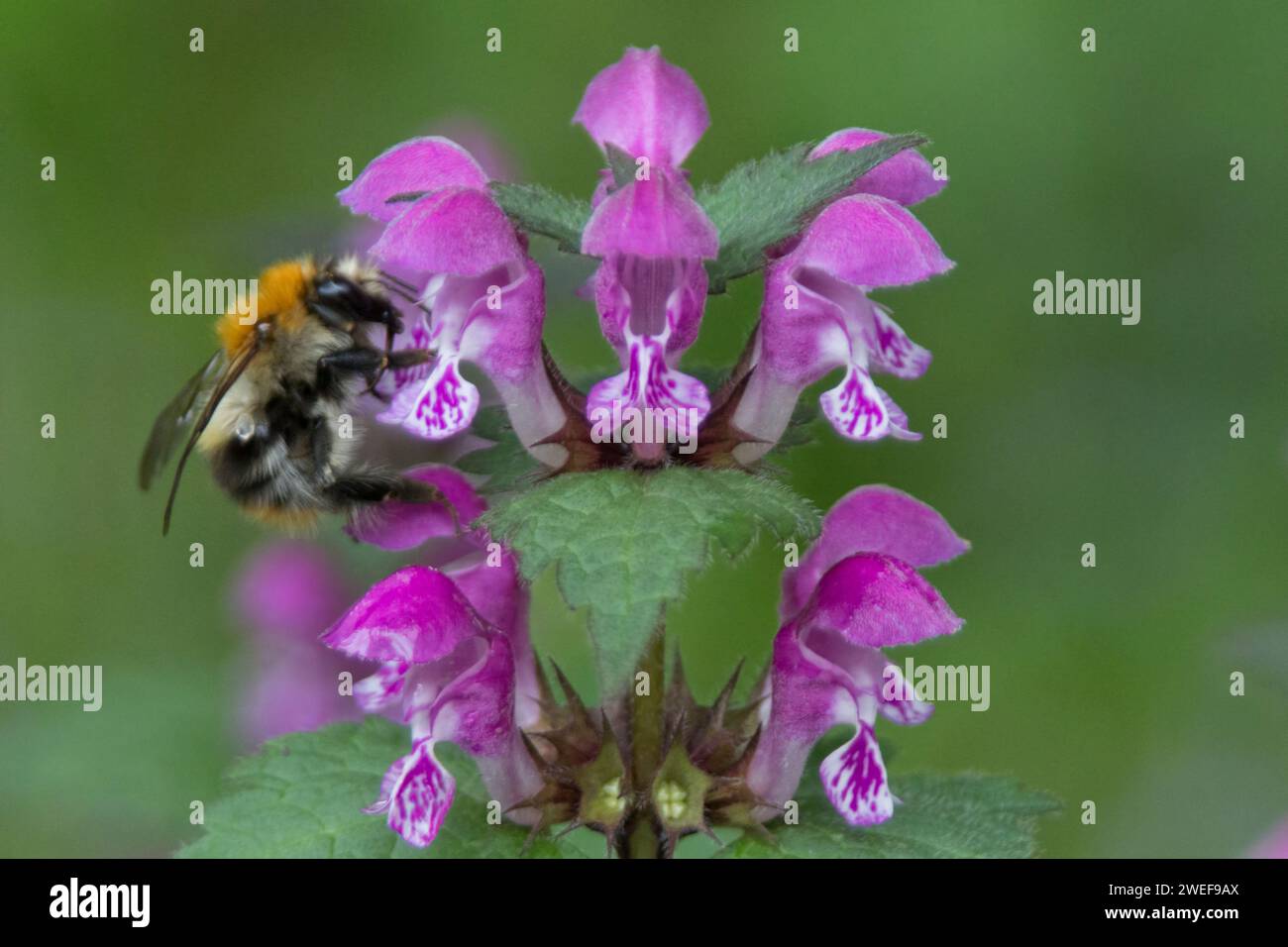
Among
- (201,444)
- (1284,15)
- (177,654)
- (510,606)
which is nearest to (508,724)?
(510,606)

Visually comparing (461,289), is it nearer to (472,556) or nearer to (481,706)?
(472,556)

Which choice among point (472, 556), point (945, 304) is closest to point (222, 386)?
point (472, 556)

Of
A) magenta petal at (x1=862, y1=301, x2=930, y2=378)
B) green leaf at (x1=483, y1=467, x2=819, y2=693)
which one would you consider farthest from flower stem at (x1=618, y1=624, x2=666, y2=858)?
magenta petal at (x1=862, y1=301, x2=930, y2=378)

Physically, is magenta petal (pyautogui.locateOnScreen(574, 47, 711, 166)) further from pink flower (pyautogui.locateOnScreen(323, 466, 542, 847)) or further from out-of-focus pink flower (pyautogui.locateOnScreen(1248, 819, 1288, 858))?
out-of-focus pink flower (pyautogui.locateOnScreen(1248, 819, 1288, 858))

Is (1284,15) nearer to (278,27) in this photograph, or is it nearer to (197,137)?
(278,27)

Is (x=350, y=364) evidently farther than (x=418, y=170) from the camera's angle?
Yes

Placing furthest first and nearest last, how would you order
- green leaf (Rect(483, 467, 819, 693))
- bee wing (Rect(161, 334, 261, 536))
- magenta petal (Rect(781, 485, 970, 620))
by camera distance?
bee wing (Rect(161, 334, 261, 536)) → magenta petal (Rect(781, 485, 970, 620)) → green leaf (Rect(483, 467, 819, 693))

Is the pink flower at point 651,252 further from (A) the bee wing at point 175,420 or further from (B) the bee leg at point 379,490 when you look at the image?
(A) the bee wing at point 175,420
